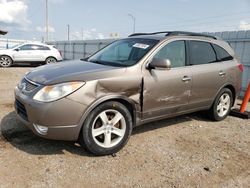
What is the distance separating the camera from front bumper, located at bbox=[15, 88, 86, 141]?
326 centimetres

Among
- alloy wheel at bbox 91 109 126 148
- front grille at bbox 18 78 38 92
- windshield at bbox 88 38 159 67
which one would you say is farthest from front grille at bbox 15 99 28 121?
windshield at bbox 88 38 159 67

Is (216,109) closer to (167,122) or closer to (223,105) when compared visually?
(223,105)

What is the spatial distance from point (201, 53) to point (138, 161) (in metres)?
2.48


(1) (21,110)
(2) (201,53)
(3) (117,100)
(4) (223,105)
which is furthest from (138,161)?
(4) (223,105)

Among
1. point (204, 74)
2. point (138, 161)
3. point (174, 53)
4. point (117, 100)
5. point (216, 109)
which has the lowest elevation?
point (138, 161)

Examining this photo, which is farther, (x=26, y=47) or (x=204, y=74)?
(x=26, y=47)

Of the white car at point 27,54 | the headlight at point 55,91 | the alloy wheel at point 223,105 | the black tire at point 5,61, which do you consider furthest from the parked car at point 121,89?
the black tire at point 5,61

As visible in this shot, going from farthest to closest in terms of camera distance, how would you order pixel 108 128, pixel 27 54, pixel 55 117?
1. pixel 27 54
2. pixel 108 128
3. pixel 55 117

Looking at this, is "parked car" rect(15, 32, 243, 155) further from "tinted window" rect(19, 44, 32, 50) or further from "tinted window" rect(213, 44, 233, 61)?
"tinted window" rect(19, 44, 32, 50)

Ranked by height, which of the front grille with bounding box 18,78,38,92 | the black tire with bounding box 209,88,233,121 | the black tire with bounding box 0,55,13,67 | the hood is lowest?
the black tire with bounding box 0,55,13,67

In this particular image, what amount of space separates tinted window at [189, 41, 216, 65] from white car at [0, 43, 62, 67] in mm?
12208

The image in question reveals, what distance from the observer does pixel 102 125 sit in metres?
3.65

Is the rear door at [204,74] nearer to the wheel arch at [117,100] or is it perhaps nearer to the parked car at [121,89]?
Answer: the parked car at [121,89]

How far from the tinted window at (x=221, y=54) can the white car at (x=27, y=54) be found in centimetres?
1215
